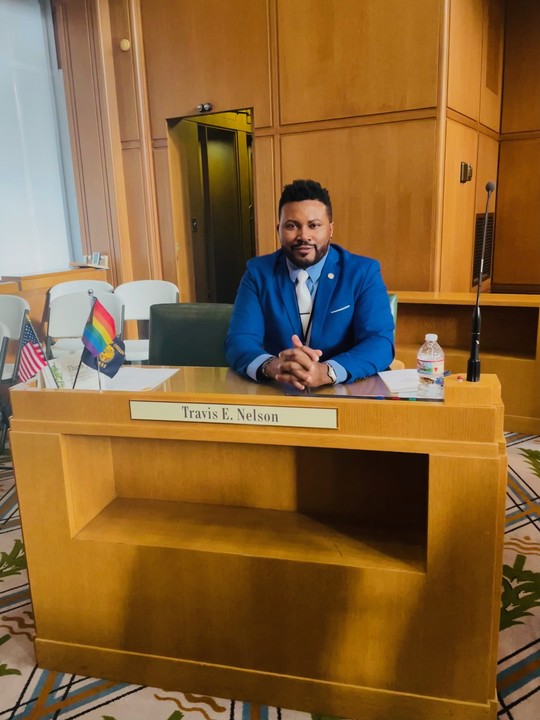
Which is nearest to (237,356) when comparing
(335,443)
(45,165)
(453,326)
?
(335,443)

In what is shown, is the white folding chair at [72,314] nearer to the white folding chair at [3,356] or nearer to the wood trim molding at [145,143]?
the white folding chair at [3,356]

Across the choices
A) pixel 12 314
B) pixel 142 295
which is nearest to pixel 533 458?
pixel 142 295

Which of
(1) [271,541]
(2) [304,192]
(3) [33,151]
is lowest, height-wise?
(1) [271,541]

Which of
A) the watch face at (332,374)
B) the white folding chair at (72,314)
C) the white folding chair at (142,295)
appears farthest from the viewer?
the white folding chair at (142,295)

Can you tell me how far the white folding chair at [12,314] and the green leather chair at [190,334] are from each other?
1715 millimetres

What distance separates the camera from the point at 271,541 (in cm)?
174

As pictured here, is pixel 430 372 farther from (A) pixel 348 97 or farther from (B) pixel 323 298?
(A) pixel 348 97

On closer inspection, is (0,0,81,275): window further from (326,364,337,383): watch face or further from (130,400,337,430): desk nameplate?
(326,364,337,383): watch face

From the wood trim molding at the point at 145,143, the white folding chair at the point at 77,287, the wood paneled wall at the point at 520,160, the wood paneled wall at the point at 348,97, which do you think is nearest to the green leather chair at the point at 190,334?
the white folding chair at the point at 77,287

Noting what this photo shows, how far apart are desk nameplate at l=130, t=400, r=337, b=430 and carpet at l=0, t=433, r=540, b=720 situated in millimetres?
865

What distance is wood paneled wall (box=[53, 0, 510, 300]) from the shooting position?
14.8 feet

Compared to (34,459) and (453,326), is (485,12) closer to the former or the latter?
(453,326)

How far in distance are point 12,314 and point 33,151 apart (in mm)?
2241

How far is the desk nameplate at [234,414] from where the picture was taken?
→ 1600 mm
